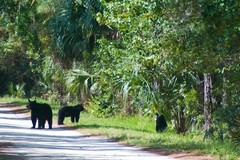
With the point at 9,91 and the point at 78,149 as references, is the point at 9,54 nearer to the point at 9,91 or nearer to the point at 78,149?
the point at 9,91

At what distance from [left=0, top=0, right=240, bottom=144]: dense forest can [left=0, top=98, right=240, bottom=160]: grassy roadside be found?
649mm

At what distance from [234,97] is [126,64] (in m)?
5.25

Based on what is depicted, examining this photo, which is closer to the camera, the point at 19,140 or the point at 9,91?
the point at 19,140

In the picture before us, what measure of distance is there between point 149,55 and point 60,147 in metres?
3.90

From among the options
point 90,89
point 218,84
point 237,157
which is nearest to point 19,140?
point 218,84

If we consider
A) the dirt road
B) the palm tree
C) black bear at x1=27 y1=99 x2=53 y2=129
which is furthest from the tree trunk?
the palm tree

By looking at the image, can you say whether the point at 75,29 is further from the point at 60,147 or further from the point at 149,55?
the point at 60,147

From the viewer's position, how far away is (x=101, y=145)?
20.6 meters

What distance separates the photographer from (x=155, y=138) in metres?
22.3

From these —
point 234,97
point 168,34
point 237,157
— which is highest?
point 168,34

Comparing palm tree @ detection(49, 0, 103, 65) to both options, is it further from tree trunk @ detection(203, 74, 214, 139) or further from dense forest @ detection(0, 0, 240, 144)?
tree trunk @ detection(203, 74, 214, 139)

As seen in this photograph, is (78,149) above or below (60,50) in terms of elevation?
below

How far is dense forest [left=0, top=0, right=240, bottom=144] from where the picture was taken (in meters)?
15.4

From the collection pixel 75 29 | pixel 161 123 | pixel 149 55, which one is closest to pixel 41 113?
pixel 161 123
